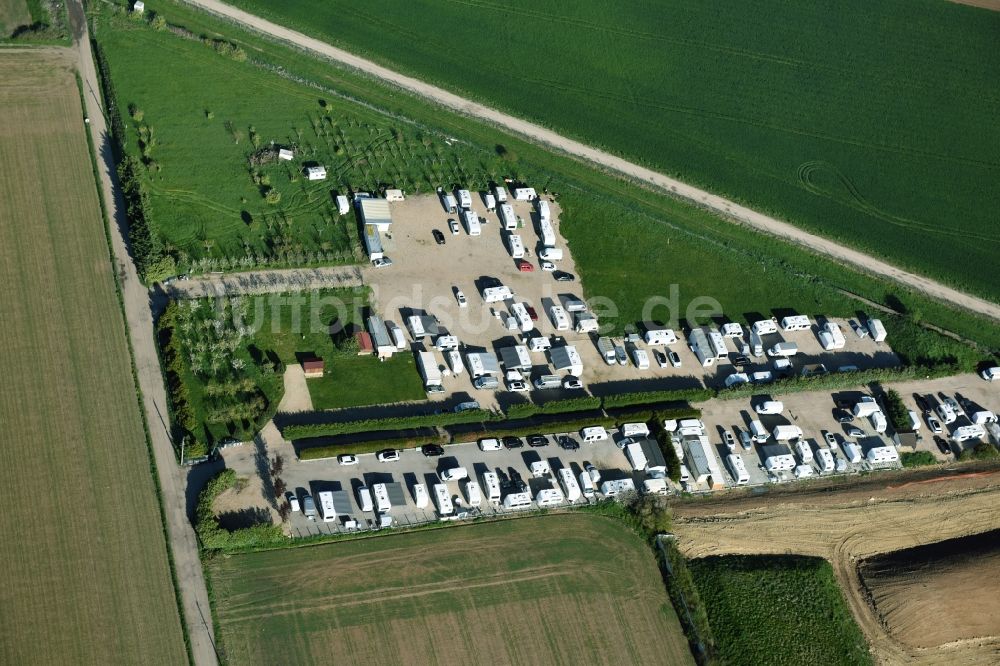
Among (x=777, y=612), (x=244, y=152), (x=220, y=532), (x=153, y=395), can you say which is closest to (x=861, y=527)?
(x=777, y=612)

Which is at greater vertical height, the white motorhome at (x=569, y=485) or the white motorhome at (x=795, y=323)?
the white motorhome at (x=795, y=323)

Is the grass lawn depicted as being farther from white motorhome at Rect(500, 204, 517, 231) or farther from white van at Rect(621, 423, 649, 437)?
white motorhome at Rect(500, 204, 517, 231)

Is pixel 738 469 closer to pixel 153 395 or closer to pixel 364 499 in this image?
pixel 364 499

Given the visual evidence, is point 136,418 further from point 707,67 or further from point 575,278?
point 707,67

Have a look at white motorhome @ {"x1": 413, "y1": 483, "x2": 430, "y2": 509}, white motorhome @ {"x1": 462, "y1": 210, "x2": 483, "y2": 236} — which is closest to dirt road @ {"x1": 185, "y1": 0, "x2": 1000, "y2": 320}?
white motorhome @ {"x1": 462, "y1": 210, "x2": 483, "y2": 236}

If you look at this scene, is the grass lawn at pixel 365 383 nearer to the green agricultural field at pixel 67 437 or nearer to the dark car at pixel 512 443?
the dark car at pixel 512 443

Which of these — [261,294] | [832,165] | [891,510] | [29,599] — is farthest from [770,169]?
[29,599]

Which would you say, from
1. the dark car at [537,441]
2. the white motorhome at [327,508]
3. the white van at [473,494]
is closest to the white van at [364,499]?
the white motorhome at [327,508]
